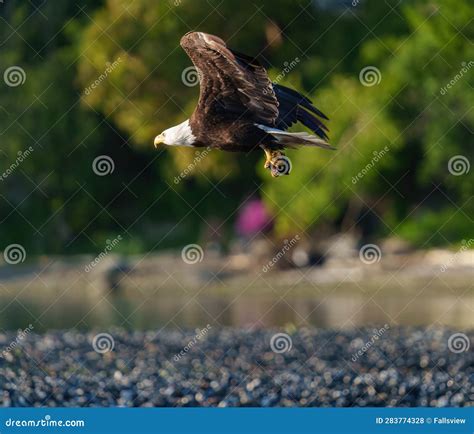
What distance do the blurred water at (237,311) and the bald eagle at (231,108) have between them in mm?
9152

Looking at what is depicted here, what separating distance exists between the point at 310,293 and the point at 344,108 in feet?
13.4

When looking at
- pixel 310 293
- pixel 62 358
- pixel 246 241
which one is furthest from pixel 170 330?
pixel 246 241

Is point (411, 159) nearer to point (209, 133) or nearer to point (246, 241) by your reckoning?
point (246, 241)
